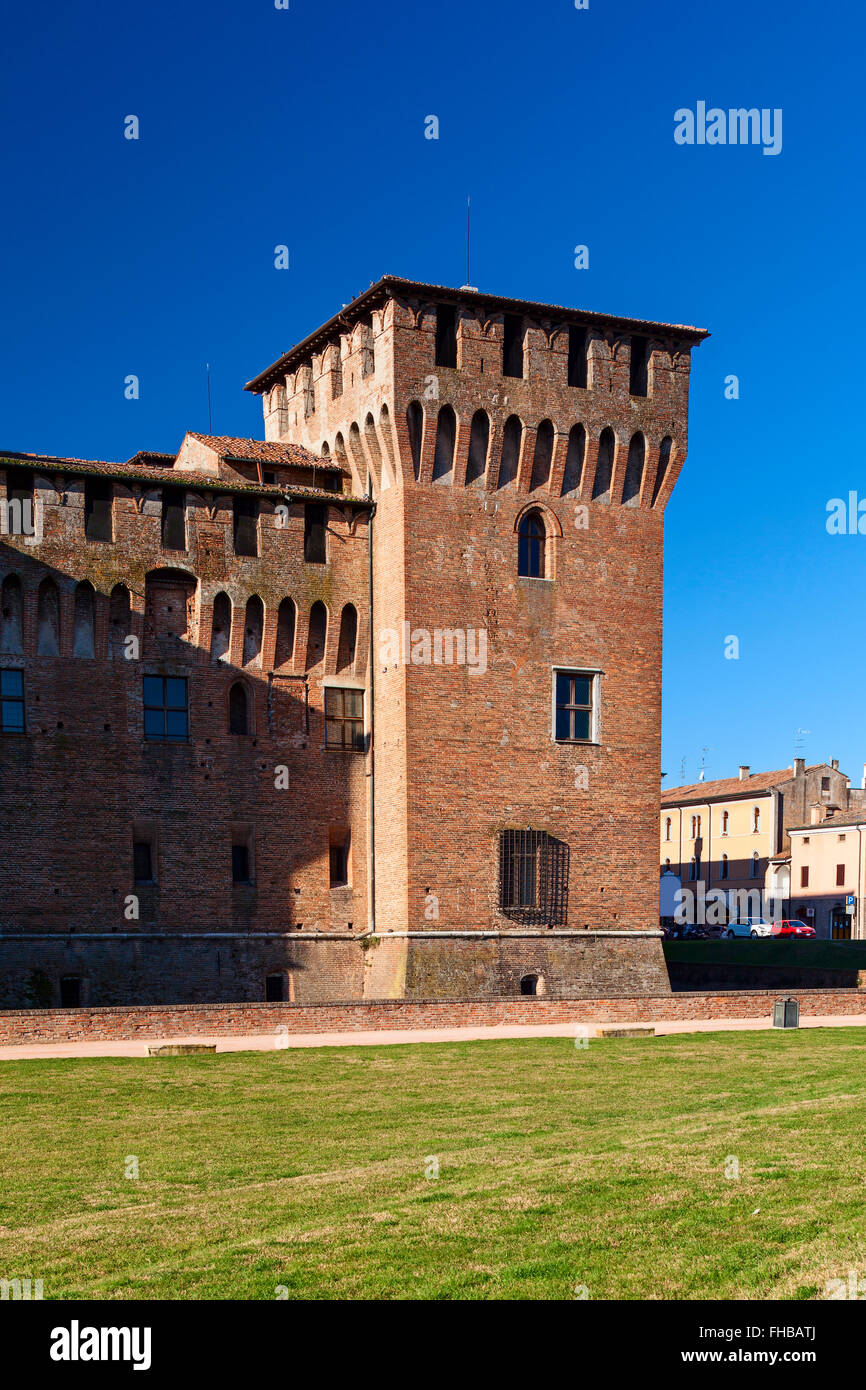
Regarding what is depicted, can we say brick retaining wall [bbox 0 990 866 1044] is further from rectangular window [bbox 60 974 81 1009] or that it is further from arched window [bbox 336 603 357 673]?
arched window [bbox 336 603 357 673]

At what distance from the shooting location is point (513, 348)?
36.6m

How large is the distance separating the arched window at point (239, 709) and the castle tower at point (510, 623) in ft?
10.6

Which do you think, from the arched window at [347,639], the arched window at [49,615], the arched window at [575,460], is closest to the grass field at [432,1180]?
the arched window at [49,615]

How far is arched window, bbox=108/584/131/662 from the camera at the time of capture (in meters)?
33.9

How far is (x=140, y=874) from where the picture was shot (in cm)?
3369

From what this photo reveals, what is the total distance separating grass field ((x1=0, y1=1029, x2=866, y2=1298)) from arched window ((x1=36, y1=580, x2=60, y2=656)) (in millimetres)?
12991

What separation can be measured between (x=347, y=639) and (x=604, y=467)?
8309 mm

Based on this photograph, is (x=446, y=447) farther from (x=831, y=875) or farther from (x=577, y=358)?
(x=831, y=875)

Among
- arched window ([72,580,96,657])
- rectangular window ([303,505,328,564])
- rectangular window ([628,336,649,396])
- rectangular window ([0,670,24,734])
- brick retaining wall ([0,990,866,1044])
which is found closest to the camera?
brick retaining wall ([0,990,866,1044])

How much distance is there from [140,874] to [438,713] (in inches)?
319

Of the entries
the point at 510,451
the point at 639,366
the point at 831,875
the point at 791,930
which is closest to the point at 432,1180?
the point at 510,451

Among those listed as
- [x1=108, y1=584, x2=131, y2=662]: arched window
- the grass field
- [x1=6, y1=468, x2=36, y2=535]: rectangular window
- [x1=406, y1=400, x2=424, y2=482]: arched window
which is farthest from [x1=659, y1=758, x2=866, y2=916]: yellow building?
the grass field
